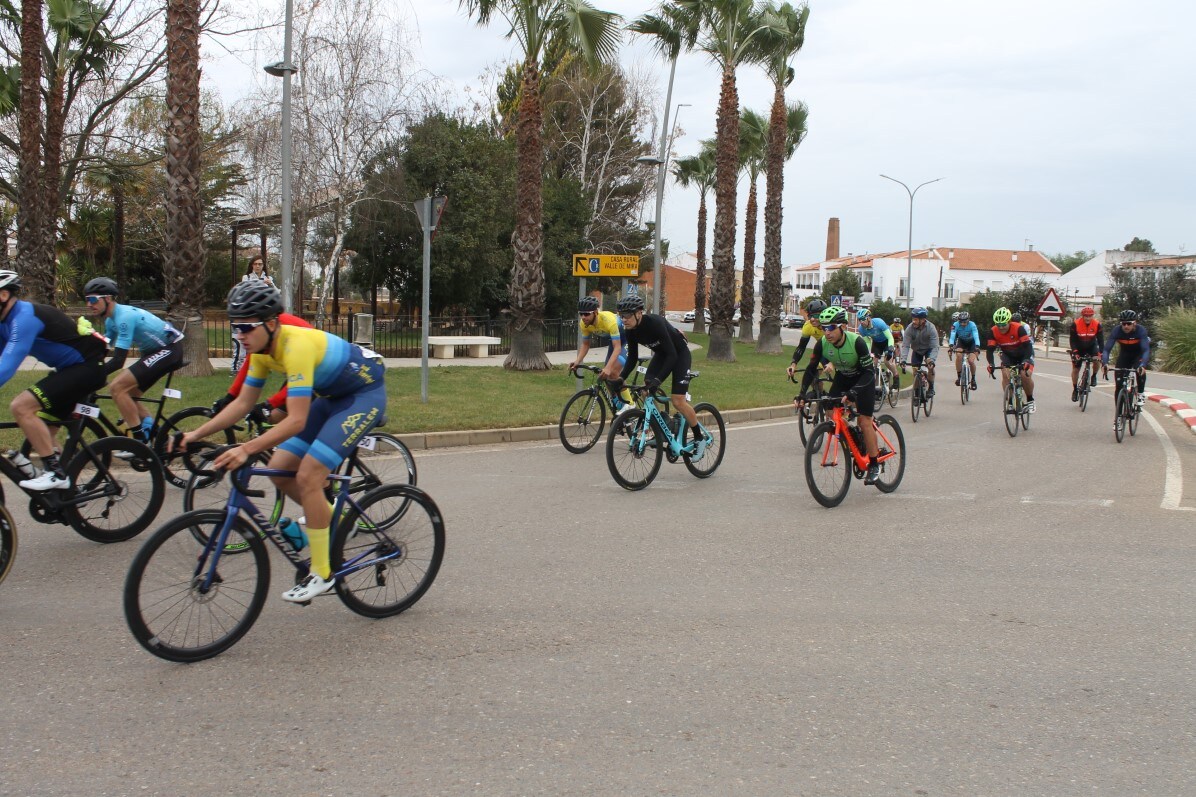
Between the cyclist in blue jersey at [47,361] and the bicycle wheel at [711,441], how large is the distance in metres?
5.37

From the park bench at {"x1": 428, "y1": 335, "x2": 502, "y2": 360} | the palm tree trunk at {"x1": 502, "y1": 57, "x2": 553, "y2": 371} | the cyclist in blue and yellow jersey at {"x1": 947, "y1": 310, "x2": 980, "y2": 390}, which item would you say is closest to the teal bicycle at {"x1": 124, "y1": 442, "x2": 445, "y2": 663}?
the cyclist in blue and yellow jersey at {"x1": 947, "y1": 310, "x2": 980, "y2": 390}

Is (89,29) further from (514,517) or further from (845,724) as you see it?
(845,724)

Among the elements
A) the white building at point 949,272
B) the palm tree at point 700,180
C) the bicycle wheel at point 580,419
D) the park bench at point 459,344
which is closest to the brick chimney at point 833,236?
the white building at point 949,272

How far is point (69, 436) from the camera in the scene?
679 cm

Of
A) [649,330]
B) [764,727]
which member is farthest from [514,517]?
[764,727]

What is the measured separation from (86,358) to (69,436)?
57 cm

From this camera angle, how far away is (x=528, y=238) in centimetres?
2034

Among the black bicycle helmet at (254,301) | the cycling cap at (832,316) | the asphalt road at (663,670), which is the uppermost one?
the cycling cap at (832,316)

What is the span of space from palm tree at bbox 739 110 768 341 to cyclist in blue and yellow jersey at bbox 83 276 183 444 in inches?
1339

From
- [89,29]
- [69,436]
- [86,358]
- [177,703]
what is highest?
[89,29]

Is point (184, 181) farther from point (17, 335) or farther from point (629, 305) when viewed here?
point (17, 335)

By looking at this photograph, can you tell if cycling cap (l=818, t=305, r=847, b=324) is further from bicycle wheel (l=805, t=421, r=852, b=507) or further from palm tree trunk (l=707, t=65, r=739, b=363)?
palm tree trunk (l=707, t=65, r=739, b=363)

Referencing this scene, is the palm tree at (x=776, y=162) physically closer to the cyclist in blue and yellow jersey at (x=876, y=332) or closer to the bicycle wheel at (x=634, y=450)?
the cyclist in blue and yellow jersey at (x=876, y=332)

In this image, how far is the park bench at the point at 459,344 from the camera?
24.6 metres
